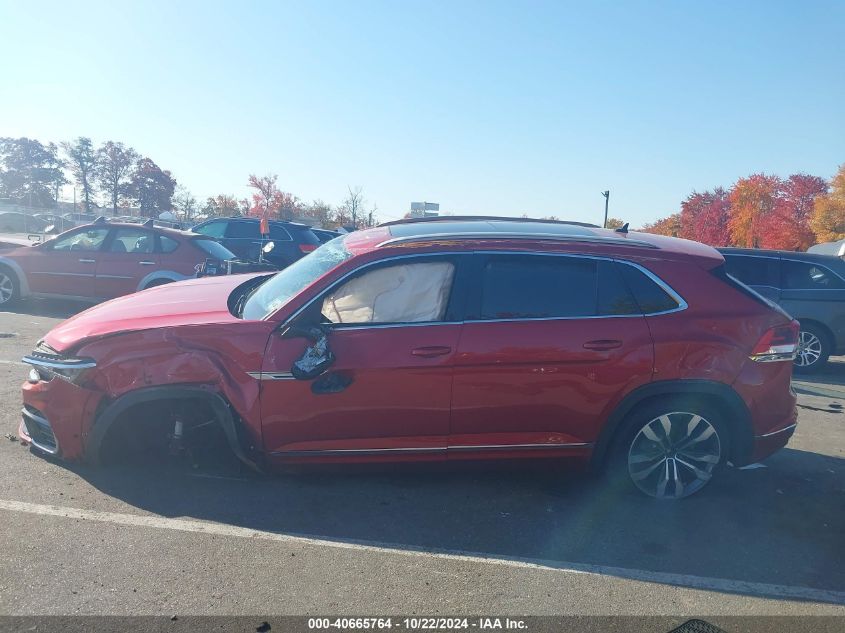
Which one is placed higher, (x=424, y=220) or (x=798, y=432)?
(x=424, y=220)

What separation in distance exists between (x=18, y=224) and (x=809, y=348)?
44.4m

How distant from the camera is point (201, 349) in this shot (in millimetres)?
4168

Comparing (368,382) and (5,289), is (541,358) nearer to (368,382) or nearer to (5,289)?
(368,382)

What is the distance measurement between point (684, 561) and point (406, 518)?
1.62 m

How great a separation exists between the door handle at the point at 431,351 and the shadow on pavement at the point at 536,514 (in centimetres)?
75

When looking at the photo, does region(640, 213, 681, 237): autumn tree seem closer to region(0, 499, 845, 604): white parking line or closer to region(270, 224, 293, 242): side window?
region(270, 224, 293, 242): side window

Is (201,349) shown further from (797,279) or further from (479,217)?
(797,279)

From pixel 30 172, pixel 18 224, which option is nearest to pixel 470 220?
pixel 18 224

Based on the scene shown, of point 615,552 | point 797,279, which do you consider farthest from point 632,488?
point 797,279

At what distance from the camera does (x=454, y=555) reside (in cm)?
372

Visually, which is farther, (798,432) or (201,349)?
(798,432)

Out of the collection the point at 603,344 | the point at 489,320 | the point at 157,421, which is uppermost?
the point at 489,320

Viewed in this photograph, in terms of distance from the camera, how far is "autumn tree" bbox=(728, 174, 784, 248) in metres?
51.0

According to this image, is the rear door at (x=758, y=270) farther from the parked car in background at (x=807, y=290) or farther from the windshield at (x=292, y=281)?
the windshield at (x=292, y=281)
